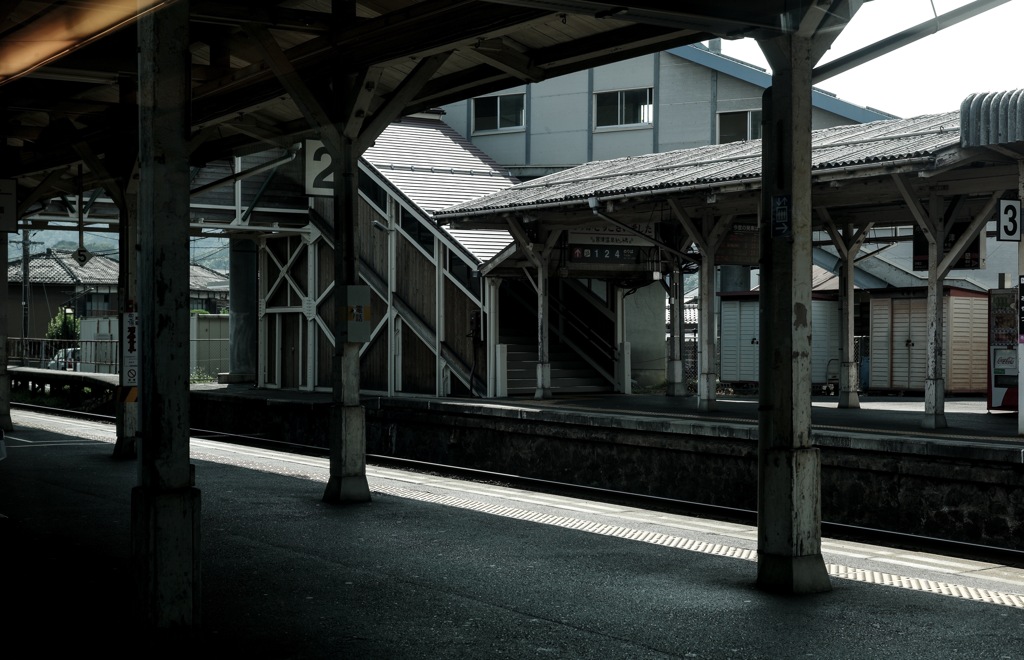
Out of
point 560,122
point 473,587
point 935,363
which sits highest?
point 560,122

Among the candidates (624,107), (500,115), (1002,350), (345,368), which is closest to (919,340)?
(1002,350)

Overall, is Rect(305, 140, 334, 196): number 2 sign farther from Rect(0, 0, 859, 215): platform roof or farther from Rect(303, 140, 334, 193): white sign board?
Rect(0, 0, 859, 215): platform roof

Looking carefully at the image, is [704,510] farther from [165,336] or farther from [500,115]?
[500,115]

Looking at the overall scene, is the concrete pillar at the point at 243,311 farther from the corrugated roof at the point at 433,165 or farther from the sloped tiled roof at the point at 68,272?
the sloped tiled roof at the point at 68,272

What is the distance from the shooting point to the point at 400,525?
32.2ft

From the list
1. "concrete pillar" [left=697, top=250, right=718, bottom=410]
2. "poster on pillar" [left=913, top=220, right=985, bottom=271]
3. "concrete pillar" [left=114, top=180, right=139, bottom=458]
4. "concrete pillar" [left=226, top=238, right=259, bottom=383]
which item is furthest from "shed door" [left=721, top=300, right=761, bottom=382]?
"concrete pillar" [left=114, top=180, right=139, bottom=458]

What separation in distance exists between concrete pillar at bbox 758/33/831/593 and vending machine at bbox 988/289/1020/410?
430 inches

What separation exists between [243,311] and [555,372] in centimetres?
1057

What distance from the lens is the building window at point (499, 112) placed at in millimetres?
33469

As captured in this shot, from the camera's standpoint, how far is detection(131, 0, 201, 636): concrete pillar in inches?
227

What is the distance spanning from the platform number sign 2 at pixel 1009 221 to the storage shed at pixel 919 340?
10.2 meters

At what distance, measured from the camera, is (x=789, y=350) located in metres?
7.49

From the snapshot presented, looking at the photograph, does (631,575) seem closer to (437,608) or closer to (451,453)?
(437,608)

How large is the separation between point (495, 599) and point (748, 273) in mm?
25880
